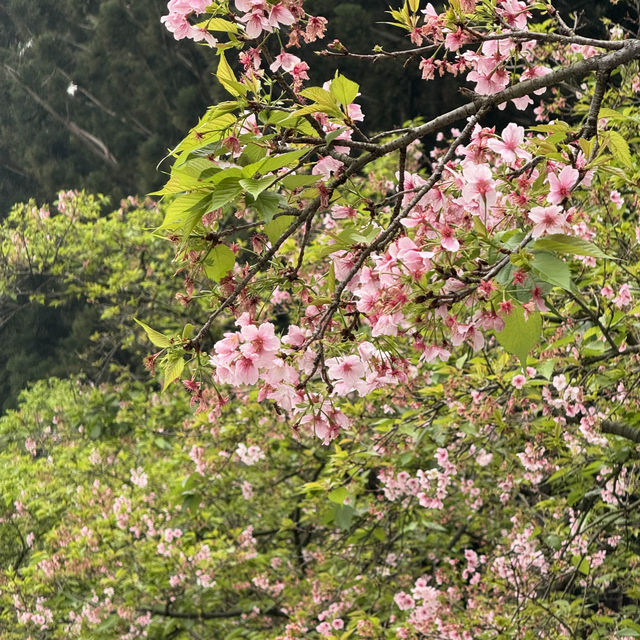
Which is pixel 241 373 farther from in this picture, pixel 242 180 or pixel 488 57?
pixel 488 57

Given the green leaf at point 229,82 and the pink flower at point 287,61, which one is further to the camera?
the pink flower at point 287,61

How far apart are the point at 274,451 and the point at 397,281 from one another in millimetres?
4456

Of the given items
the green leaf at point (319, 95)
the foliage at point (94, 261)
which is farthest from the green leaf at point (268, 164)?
the foliage at point (94, 261)

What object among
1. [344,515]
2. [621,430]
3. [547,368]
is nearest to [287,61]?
[547,368]

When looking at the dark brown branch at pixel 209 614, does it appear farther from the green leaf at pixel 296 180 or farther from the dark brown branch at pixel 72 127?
the dark brown branch at pixel 72 127

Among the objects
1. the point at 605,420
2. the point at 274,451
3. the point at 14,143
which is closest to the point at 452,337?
the point at 605,420

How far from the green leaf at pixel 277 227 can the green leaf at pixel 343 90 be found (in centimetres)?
24

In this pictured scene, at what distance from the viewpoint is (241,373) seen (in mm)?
1337

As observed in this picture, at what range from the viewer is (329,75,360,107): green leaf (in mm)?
1346

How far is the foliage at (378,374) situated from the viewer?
1.32 meters

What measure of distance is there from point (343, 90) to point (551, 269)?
1.60 feet

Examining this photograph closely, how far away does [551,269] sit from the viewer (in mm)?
1115

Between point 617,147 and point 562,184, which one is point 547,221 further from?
point 617,147

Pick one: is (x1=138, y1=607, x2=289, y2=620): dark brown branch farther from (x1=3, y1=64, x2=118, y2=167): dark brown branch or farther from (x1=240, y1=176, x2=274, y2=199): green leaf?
(x1=3, y1=64, x2=118, y2=167): dark brown branch
